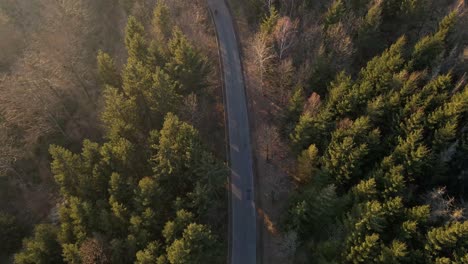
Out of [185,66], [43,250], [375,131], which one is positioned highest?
[185,66]

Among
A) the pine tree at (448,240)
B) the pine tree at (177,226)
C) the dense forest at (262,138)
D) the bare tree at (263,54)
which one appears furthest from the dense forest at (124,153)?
the pine tree at (448,240)

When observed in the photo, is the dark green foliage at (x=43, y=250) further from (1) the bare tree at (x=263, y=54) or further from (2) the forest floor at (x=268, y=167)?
(1) the bare tree at (x=263, y=54)

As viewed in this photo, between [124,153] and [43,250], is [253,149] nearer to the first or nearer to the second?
[124,153]

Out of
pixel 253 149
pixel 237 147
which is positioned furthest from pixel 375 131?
pixel 237 147

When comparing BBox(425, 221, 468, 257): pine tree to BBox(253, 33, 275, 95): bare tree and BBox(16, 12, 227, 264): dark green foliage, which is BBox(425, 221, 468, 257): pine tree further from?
BBox(253, 33, 275, 95): bare tree

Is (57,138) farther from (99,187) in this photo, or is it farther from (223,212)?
(223,212)

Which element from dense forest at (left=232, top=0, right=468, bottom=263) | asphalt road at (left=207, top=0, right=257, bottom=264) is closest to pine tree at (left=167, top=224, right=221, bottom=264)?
asphalt road at (left=207, top=0, right=257, bottom=264)

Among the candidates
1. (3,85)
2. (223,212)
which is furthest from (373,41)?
(3,85)
